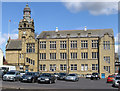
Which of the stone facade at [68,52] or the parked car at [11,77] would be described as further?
the stone facade at [68,52]

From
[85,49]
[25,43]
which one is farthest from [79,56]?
[25,43]

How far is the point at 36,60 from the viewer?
72938mm

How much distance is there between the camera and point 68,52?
71.6m

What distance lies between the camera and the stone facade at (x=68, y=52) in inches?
2699

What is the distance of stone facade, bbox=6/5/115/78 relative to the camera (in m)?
68.6

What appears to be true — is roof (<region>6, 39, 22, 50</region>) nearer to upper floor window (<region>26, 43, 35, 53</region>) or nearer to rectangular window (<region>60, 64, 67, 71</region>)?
upper floor window (<region>26, 43, 35, 53</region>)

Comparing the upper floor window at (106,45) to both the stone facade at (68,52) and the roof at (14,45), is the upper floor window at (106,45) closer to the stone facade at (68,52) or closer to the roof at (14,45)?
the stone facade at (68,52)

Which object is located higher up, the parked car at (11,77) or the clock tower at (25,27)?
the clock tower at (25,27)

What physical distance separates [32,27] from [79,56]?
4158 centimetres

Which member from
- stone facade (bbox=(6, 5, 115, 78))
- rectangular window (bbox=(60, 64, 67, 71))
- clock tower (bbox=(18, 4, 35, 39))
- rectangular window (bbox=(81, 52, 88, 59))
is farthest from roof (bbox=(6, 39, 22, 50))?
clock tower (bbox=(18, 4, 35, 39))

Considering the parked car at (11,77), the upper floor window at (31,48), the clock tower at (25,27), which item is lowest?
the parked car at (11,77)

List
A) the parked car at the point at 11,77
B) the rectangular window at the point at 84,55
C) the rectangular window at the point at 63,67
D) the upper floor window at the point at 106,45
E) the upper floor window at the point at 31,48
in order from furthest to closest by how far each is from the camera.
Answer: the upper floor window at the point at 31,48 < the rectangular window at the point at 63,67 < the rectangular window at the point at 84,55 < the upper floor window at the point at 106,45 < the parked car at the point at 11,77

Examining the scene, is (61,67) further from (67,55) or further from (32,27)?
(32,27)

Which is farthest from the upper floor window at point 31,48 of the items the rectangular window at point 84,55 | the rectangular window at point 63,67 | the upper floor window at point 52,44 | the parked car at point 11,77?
the parked car at point 11,77
